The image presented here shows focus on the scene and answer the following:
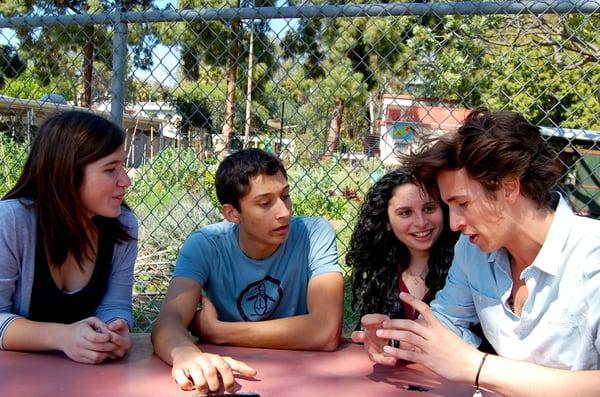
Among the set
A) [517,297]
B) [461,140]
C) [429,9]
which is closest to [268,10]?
[429,9]

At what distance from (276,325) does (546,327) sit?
686 mm

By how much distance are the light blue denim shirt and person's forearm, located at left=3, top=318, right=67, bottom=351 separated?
3.45 ft

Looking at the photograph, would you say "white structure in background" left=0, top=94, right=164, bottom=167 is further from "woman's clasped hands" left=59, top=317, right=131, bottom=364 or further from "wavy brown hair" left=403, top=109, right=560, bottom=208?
"wavy brown hair" left=403, top=109, right=560, bottom=208

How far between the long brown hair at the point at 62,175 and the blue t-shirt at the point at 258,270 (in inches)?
13.3

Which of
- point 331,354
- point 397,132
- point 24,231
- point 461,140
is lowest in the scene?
point 331,354

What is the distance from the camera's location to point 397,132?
3164 mm

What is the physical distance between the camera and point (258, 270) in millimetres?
2016

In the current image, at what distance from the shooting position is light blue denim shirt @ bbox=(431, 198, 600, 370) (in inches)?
51.7

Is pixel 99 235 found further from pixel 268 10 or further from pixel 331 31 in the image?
pixel 331 31

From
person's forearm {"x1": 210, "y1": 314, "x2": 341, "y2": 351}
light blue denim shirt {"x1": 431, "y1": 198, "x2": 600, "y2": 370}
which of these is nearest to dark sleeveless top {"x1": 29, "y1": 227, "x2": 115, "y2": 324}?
person's forearm {"x1": 210, "y1": 314, "x2": 341, "y2": 351}

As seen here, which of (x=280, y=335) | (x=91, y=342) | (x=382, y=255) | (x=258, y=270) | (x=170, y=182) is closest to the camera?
(x=91, y=342)

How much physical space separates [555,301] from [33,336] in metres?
1.23

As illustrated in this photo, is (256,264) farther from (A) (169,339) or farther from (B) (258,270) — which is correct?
(A) (169,339)

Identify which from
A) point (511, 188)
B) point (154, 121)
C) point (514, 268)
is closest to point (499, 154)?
point (511, 188)
